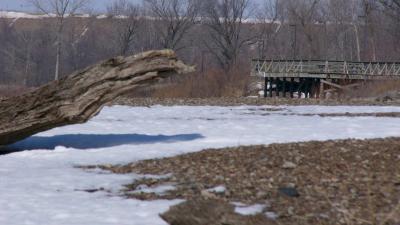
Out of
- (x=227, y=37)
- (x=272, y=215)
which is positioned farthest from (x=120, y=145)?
(x=227, y=37)

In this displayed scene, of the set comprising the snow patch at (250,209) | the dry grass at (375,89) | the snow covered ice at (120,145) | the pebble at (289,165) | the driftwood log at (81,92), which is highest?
the driftwood log at (81,92)

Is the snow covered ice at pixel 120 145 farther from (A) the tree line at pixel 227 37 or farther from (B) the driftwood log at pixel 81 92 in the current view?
(A) the tree line at pixel 227 37

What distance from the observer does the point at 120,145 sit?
1257cm

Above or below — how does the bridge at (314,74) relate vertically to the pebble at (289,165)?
below

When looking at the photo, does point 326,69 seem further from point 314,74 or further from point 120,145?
point 120,145

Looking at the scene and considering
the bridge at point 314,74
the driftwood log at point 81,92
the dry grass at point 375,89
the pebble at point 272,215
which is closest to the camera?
the pebble at point 272,215

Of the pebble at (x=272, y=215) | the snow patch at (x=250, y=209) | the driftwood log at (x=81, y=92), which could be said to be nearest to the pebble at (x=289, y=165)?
the snow patch at (x=250, y=209)

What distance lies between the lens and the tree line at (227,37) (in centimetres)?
7188

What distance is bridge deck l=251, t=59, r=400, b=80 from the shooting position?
4831 centimetres

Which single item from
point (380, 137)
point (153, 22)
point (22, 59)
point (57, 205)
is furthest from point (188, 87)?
point (22, 59)

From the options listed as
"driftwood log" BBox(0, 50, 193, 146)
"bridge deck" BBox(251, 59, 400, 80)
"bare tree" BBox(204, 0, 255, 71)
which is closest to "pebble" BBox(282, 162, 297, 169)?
"driftwood log" BBox(0, 50, 193, 146)

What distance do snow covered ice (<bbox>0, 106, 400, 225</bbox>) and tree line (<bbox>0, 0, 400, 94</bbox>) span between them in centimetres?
3667

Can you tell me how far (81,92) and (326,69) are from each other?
127 ft

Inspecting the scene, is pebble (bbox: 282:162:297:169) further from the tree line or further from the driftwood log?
the tree line
